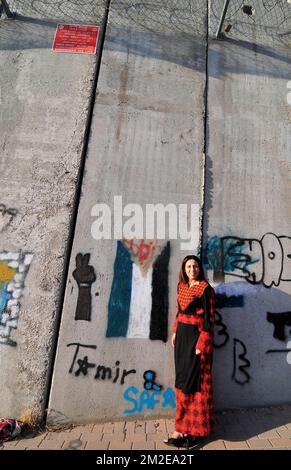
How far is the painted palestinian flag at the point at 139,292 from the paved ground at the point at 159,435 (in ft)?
2.76

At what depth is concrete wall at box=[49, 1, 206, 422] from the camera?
11.5ft

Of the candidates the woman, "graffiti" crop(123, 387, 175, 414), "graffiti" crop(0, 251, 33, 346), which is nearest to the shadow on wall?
"graffiti" crop(0, 251, 33, 346)

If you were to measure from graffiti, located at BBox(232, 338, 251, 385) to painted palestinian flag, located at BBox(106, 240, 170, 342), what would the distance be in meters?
0.76

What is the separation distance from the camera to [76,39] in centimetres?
457

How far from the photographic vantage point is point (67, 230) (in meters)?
3.86

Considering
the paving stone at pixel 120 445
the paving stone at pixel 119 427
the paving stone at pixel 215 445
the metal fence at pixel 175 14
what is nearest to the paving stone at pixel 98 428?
the paving stone at pixel 119 427

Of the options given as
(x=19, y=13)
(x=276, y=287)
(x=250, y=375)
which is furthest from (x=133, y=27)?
Result: (x=250, y=375)

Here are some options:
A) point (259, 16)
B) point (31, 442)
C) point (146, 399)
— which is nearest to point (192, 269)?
point (146, 399)

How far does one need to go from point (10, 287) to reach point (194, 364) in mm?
2023

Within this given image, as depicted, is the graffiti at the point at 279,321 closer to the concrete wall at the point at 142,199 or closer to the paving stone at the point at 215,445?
the concrete wall at the point at 142,199

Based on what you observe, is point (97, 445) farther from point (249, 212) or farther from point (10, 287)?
point (249, 212)

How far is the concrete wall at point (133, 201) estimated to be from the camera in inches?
138
